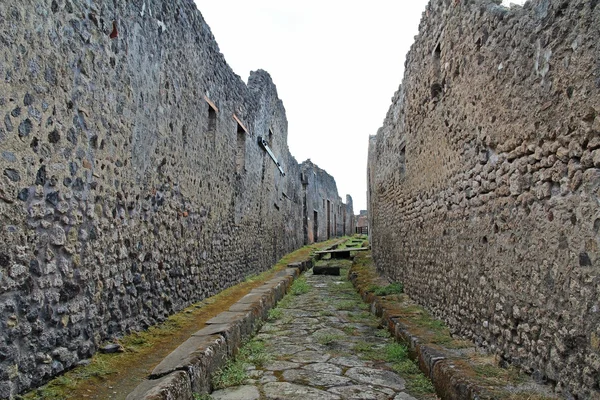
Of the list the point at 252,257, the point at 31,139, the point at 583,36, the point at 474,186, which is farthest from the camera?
the point at 252,257

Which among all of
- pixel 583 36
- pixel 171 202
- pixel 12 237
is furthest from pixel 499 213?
pixel 171 202

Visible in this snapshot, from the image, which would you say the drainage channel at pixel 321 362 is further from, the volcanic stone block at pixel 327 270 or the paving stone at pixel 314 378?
the volcanic stone block at pixel 327 270

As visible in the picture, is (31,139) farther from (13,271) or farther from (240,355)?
(240,355)

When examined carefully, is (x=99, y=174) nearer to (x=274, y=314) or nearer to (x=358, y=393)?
(x=358, y=393)

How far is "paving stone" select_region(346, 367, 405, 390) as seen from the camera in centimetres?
333

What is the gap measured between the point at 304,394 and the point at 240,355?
1.10m

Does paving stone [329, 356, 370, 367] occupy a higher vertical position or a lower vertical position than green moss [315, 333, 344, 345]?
lower

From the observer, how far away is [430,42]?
16.8 feet

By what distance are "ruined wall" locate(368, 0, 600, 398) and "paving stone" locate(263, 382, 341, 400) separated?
1.33 m

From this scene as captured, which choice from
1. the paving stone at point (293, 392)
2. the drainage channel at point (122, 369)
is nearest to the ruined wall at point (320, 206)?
the drainage channel at point (122, 369)

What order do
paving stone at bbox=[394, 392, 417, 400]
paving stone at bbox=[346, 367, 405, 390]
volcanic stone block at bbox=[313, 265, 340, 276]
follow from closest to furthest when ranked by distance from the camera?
paving stone at bbox=[394, 392, 417, 400], paving stone at bbox=[346, 367, 405, 390], volcanic stone block at bbox=[313, 265, 340, 276]

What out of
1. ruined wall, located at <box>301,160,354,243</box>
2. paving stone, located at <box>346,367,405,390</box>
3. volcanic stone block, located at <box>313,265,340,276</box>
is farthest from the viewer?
ruined wall, located at <box>301,160,354,243</box>

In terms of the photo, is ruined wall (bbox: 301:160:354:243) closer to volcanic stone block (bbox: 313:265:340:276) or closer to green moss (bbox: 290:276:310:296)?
volcanic stone block (bbox: 313:265:340:276)

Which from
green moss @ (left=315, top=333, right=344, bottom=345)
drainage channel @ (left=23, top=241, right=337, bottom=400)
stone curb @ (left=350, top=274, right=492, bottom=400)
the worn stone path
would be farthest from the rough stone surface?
green moss @ (left=315, top=333, right=344, bottom=345)
